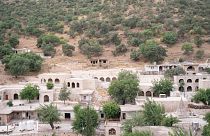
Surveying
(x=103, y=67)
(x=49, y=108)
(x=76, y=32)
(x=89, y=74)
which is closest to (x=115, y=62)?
(x=103, y=67)

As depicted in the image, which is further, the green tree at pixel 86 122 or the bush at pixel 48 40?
the bush at pixel 48 40

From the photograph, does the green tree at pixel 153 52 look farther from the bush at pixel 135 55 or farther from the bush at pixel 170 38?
the bush at pixel 170 38

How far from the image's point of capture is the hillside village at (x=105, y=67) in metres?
33.2

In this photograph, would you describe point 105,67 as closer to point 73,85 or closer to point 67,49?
point 67,49

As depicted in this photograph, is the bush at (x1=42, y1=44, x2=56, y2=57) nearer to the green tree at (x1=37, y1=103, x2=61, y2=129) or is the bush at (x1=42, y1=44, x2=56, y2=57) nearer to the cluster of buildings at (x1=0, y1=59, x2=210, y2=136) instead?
the cluster of buildings at (x1=0, y1=59, x2=210, y2=136)

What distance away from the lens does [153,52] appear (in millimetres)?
49844

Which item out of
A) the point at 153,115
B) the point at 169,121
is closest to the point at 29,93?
the point at 153,115

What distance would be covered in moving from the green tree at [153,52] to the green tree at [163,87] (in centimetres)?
959

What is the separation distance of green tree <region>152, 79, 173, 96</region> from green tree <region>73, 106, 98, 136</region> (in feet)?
29.8

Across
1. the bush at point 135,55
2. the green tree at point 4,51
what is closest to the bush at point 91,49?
the bush at point 135,55

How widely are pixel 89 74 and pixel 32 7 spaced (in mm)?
26308

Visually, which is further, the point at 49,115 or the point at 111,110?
the point at 111,110

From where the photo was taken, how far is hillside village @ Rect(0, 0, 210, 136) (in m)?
33.2

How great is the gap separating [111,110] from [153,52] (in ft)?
51.6
